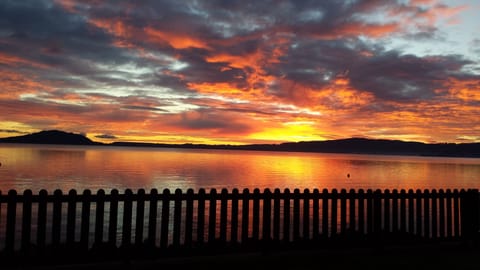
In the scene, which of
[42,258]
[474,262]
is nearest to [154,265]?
[42,258]

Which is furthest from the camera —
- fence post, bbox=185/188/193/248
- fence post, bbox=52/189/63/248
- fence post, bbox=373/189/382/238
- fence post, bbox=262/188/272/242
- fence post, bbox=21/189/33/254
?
fence post, bbox=373/189/382/238

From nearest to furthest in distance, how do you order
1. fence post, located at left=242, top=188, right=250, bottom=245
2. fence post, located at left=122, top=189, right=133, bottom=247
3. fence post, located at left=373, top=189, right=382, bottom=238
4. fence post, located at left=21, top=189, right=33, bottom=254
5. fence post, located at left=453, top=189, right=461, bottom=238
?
fence post, located at left=21, top=189, right=33, bottom=254, fence post, located at left=122, top=189, right=133, bottom=247, fence post, located at left=242, top=188, right=250, bottom=245, fence post, located at left=373, top=189, right=382, bottom=238, fence post, located at left=453, top=189, right=461, bottom=238

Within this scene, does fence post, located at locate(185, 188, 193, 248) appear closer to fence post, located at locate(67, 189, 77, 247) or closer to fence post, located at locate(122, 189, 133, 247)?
fence post, located at locate(122, 189, 133, 247)

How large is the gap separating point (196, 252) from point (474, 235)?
7767mm

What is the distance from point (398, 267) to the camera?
29.0 feet

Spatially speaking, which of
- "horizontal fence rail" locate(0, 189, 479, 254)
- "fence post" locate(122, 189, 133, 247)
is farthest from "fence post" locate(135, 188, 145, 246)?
"fence post" locate(122, 189, 133, 247)

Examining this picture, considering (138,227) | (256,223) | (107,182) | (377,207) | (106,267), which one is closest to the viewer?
(106,267)

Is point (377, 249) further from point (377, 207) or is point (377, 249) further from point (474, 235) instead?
point (474, 235)

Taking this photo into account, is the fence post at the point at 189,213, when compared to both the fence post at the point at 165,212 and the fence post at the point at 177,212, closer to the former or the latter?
the fence post at the point at 177,212

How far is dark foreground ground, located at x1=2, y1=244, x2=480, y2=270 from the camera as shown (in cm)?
856

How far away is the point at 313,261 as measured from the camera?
30.0 ft

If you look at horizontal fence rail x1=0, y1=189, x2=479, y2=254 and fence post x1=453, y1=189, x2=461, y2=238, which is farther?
fence post x1=453, y1=189, x2=461, y2=238

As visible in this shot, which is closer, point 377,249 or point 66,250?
point 66,250

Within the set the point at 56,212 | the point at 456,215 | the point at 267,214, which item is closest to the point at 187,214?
the point at 267,214
